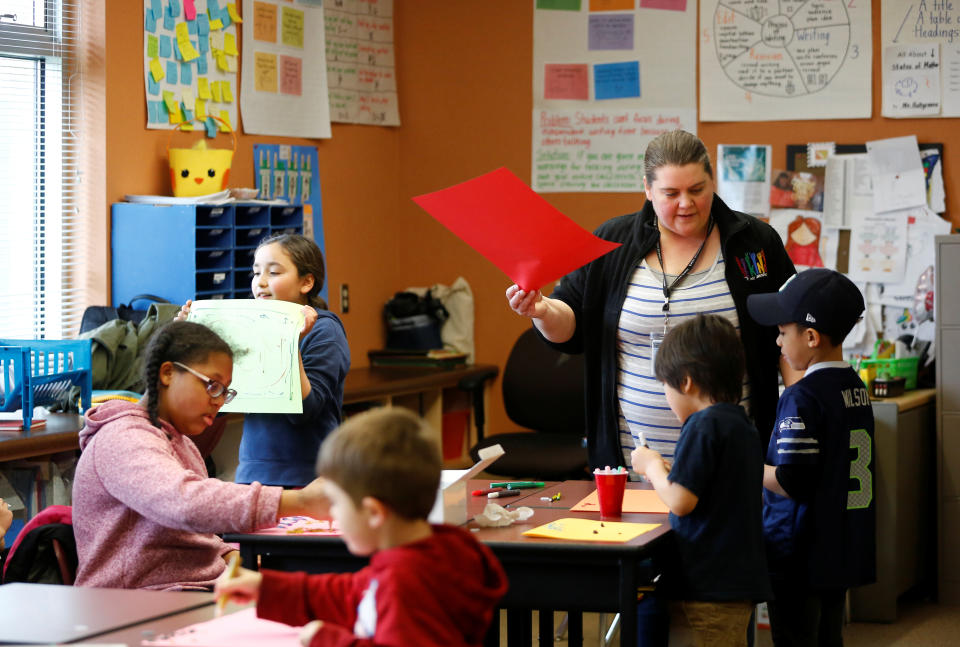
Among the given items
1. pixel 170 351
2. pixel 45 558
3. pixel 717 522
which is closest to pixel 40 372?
pixel 45 558

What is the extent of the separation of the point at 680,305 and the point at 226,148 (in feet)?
7.60

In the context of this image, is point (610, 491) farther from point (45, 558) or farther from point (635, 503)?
point (45, 558)

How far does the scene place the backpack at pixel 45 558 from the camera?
2.22m

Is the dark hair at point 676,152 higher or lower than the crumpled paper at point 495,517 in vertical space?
higher

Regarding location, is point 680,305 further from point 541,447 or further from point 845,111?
point 845,111

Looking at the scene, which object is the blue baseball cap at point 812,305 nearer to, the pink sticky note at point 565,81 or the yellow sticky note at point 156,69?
the yellow sticky note at point 156,69

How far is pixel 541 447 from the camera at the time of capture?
4.51 meters

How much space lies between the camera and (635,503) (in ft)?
8.19

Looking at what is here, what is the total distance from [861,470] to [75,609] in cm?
165

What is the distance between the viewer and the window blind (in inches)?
152

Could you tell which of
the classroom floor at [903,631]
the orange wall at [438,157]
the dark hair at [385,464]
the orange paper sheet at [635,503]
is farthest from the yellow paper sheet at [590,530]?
the orange wall at [438,157]

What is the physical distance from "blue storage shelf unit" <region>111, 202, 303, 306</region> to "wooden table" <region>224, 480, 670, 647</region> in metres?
1.84

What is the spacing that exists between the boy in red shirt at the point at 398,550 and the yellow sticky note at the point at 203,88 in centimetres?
307

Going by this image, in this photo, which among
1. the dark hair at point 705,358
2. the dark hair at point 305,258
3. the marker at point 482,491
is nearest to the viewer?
the dark hair at point 705,358
